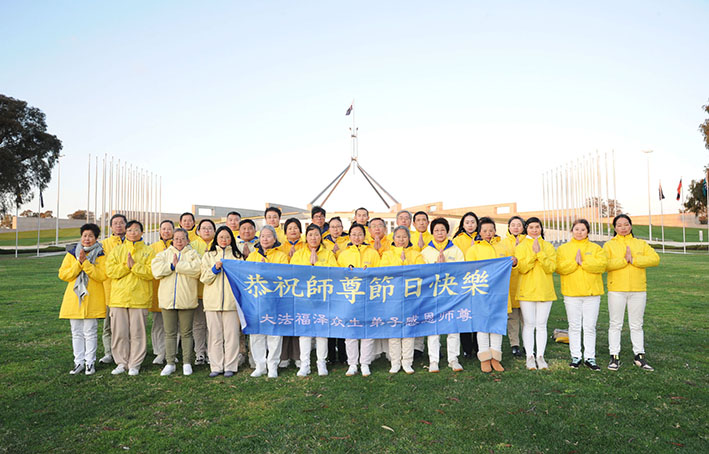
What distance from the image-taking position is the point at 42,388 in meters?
4.85

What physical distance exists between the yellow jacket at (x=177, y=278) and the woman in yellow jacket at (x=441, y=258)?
2.88 metres

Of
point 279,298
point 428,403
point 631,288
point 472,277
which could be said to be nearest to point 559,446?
point 428,403

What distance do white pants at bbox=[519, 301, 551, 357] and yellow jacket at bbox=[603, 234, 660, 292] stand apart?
87 cm

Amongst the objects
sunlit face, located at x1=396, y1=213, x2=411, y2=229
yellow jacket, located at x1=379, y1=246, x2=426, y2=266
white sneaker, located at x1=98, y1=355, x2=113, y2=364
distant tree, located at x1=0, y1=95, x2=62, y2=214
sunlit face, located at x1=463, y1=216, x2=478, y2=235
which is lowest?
white sneaker, located at x1=98, y1=355, x2=113, y2=364

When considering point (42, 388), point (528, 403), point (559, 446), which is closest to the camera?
point (559, 446)

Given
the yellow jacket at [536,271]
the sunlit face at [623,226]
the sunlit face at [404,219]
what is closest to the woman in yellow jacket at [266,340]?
the sunlit face at [404,219]

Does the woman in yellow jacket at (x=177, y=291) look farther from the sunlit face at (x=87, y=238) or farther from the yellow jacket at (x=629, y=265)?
the yellow jacket at (x=629, y=265)

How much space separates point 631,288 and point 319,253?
3800 millimetres

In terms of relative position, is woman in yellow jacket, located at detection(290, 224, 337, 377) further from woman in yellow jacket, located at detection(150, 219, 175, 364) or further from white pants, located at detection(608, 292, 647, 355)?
white pants, located at detection(608, 292, 647, 355)

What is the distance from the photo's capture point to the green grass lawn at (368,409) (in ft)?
11.6

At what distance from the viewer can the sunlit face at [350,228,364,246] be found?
5.57m

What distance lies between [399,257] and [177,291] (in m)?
2.74

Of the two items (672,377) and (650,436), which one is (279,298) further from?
(672,377)

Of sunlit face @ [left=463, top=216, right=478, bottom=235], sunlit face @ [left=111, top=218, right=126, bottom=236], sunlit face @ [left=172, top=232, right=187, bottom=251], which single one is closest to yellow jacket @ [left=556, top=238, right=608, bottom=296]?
sunlit face @ [left=463, top=216, right=478, bottom=235]
